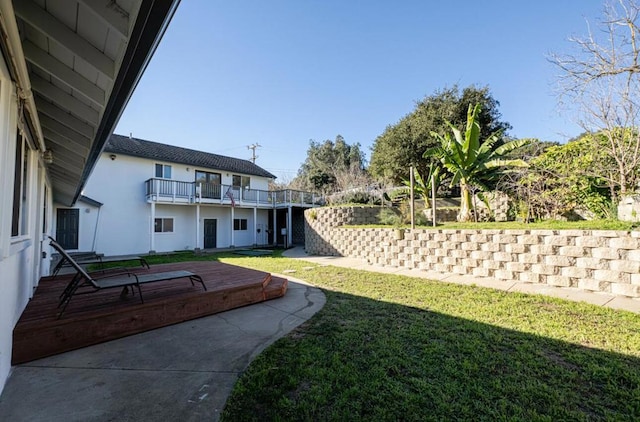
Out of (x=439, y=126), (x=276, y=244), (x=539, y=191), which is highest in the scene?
(x=439, y=126)

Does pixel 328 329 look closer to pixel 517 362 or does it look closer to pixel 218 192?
pixel 517 362

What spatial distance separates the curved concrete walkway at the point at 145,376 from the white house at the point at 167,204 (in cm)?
1354

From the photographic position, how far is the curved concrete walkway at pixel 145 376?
7.38 feet

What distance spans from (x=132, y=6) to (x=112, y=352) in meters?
3.65

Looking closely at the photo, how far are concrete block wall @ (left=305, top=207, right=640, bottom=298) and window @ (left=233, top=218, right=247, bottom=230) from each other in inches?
453

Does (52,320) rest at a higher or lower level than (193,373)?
higher

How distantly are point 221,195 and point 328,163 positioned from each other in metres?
18.0

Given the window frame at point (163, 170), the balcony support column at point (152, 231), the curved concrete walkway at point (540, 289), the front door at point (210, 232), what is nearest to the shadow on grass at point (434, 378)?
the curved concrete walkway at point (540, 289)

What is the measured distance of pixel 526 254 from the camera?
20.6ft

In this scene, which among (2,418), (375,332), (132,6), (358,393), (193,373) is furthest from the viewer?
(375,332)

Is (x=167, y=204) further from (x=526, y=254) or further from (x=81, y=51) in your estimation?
(x=526, y=254)

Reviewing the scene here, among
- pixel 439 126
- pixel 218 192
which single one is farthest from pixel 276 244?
pixel 439 126

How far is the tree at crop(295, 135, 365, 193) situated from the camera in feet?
96.4

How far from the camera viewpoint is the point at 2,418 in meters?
2.15
